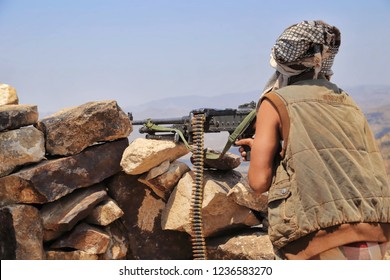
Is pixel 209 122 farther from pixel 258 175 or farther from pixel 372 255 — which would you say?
pixel 372 255

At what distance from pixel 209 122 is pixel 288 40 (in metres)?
2.47

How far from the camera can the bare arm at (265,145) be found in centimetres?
374

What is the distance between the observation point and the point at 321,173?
3613mm

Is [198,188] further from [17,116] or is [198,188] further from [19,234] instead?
[17,116]

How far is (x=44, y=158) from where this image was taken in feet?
20.7

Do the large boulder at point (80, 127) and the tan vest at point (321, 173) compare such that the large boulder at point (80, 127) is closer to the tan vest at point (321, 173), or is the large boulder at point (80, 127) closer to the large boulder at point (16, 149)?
the large boulder at point (16, 149)

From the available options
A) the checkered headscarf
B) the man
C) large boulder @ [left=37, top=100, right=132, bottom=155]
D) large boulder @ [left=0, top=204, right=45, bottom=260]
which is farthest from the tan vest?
large boulder @ [left=0, top=204, right=45, bottom=260]

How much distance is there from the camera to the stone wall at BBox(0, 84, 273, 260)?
611cm

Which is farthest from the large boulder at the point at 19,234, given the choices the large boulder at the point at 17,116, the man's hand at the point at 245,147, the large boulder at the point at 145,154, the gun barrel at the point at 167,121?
the man's hand at the point at 245,147

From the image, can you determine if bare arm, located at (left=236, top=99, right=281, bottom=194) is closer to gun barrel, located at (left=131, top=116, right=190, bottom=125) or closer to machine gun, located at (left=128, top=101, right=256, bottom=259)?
machine gun, located at (left=128, top=101, right=256, bottom=259)

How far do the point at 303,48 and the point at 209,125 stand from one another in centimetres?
251

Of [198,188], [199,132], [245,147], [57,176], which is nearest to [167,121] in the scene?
[199,132]

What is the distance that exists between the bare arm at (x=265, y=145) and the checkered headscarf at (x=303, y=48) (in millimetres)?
338

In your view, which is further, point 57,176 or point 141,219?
point 141,219
